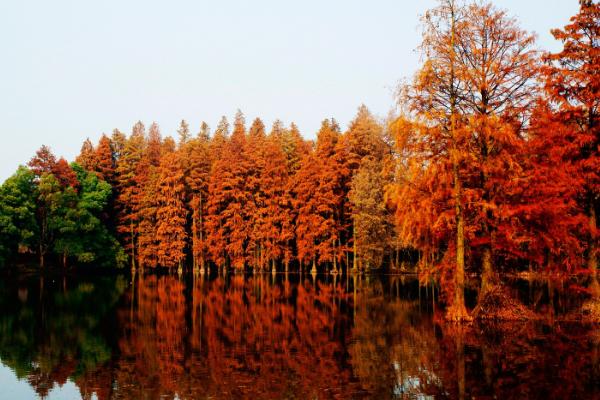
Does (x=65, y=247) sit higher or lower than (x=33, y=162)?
lower

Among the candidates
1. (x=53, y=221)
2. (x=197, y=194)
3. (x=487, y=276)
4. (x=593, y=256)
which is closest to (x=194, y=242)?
(x=197, y=194)

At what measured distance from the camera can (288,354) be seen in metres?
17.4

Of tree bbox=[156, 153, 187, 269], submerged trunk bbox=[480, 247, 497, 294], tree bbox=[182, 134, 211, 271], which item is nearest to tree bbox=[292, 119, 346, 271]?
tree bbox=[182, 134, 211, 271]

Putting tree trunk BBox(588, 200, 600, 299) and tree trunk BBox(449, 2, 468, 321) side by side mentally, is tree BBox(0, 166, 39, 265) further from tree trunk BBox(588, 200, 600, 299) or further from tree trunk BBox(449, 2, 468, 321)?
tree trunk BBox(588, 200, 600, 299)

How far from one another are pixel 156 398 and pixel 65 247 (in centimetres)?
6371

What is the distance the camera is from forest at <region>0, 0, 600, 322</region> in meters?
23.6

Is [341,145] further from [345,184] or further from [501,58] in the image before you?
[501,58]

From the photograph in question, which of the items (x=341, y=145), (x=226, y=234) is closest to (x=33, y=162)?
(x=226, y=234)

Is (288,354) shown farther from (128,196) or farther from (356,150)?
(128,196)

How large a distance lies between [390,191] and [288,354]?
1040cm

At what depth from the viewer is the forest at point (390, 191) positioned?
23.6 m

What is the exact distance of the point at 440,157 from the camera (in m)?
24.6

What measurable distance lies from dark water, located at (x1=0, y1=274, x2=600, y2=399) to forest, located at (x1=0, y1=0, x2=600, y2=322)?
3.71 meters

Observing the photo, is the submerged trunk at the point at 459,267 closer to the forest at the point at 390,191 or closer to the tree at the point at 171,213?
the forest at the point at 390,191
